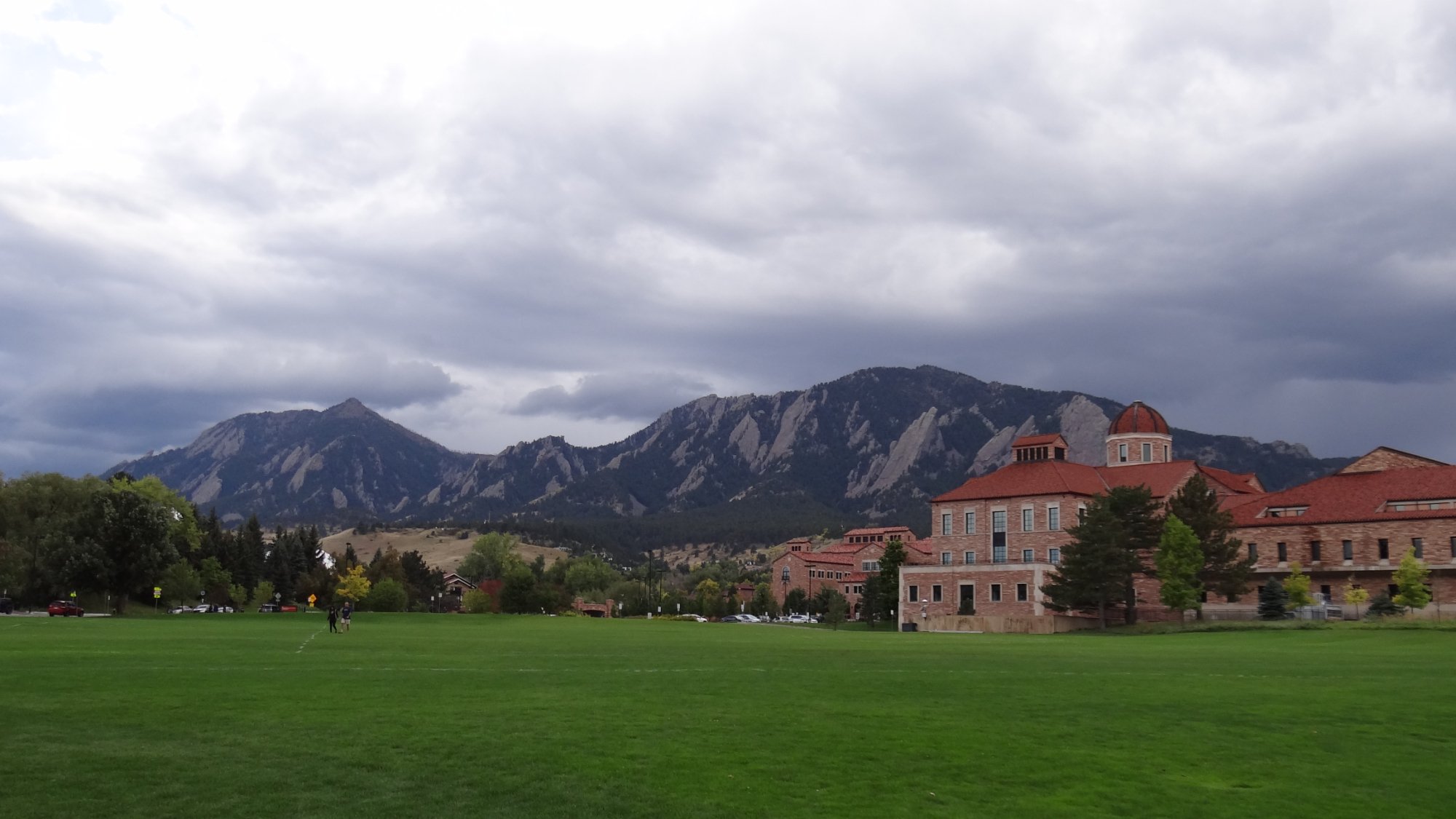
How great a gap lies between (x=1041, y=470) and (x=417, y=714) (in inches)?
3861

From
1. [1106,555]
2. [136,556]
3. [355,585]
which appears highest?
[1106,555]

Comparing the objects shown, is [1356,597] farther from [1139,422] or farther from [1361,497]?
[1139,422]

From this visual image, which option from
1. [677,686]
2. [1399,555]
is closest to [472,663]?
[677,686]

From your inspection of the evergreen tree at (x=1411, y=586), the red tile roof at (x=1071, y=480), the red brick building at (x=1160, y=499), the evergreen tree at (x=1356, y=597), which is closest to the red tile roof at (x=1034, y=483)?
the red tile roof at (x=1071, y=480)

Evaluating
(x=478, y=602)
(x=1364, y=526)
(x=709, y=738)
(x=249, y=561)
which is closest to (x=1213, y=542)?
(x=1364, y=526)

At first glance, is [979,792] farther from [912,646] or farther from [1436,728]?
[912,646]

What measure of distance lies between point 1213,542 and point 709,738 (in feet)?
255

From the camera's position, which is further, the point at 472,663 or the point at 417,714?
the point at 472,663

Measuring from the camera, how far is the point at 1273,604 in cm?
7550

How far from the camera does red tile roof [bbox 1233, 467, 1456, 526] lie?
88.5m

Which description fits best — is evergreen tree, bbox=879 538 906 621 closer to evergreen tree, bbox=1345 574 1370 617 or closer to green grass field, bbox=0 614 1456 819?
evergreen tree, bbox=1345 574 1370 617

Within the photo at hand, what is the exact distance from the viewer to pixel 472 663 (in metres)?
34.2

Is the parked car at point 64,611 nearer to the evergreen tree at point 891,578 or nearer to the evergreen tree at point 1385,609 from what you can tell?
the evergreen tree at point 891,578

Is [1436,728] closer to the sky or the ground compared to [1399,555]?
closer to the ground
